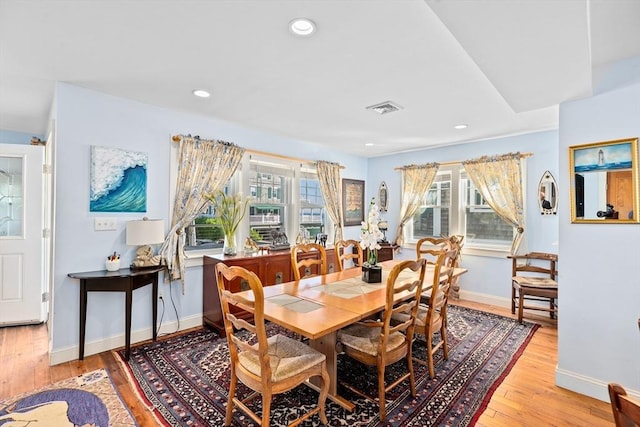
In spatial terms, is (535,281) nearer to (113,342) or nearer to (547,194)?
(547,194)

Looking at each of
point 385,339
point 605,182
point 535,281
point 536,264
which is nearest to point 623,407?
point 385,339

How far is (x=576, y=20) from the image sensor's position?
1.48 meters

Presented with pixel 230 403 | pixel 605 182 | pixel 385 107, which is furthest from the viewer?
pixel 385 107

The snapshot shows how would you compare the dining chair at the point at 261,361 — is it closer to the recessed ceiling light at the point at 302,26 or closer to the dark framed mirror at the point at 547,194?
the recessed ceiling light at the point at 302,26

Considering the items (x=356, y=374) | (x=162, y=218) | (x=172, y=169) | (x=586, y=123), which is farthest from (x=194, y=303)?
(x=586, y=123)

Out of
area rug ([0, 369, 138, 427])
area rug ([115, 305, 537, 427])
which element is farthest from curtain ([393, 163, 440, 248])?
area rug ([0, 369, 138, 427])

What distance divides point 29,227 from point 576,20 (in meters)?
5.40

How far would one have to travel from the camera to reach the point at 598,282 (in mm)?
2297

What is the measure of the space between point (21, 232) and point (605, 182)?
5978 mm

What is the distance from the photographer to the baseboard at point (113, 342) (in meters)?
2.76

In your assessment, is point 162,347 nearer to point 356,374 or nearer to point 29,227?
point 356,374

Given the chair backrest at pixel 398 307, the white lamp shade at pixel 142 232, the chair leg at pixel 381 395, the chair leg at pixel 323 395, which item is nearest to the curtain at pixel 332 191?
the white lamp shade at pixel 142 232

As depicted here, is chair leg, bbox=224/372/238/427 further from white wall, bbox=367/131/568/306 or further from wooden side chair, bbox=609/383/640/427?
white wall, bbox=367/131/568/306

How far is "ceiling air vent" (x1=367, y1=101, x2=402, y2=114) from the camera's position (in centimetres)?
314
